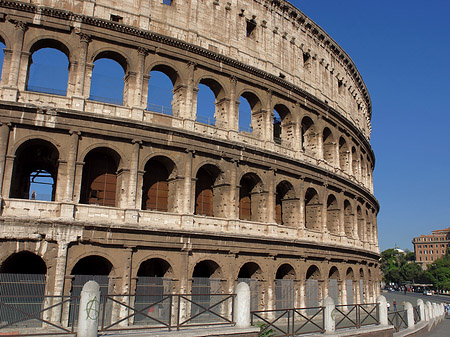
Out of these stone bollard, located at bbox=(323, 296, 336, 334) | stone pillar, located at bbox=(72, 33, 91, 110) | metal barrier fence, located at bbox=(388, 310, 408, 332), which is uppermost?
stone pillar, located at bbox=(72, 33, 91, 110)

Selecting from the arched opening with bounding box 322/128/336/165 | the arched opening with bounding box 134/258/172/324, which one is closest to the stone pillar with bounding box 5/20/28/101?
the arched opening with bounding box 134/258/172/324

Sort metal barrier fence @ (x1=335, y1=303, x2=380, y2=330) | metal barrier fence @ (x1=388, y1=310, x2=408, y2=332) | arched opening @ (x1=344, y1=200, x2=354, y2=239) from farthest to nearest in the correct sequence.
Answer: arched opening @ (x1=344, y1=200, x2=354, y2=239) < metal barrier fence @ (x1=388, y1=310, x2=408, y2=332) < metal barrier fence @ (x1=335, y1=303, x2=380, y2=330)

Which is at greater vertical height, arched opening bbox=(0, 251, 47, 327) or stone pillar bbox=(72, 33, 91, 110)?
stone pillar bbox=(72, 33, 91, 110)

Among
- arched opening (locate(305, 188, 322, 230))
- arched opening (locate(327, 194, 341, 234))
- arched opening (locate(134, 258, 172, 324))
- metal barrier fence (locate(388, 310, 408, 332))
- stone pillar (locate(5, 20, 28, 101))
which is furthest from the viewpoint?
arched opening (locate(327, 194, 341, 234))

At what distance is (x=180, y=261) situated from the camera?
58.9 feet

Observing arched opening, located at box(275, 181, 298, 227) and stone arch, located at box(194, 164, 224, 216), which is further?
arched opening, located at box(275, 181, 298, 227)

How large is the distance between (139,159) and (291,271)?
383 inches

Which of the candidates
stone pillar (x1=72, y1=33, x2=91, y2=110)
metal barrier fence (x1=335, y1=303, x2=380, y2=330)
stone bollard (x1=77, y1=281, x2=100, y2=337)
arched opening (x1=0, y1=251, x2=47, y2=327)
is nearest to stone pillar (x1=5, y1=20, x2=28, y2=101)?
stone pillar (x1=72, y1=33, x2=91, y2=110)

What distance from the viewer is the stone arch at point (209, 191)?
20.3m

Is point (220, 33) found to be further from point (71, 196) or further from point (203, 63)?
point (71, 196)

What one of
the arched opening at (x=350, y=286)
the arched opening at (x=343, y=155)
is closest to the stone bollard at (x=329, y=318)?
the arched opening at (x=350, y=286)

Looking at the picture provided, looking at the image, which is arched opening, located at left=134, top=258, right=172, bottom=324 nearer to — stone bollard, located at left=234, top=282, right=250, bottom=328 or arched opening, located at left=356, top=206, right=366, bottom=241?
stone bollard, located at left=234, top=282, right=250, bottom=328

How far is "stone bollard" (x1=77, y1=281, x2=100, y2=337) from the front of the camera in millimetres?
9836

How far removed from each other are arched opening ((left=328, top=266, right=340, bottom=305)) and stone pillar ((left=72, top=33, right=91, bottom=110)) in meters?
16.1
